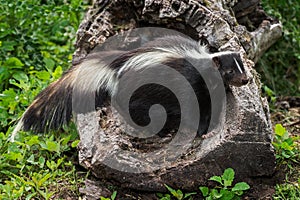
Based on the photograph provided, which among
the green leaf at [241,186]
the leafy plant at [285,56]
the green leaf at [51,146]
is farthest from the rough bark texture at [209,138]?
the leafy plant at [285,56]

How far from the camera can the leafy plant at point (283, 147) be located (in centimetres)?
384

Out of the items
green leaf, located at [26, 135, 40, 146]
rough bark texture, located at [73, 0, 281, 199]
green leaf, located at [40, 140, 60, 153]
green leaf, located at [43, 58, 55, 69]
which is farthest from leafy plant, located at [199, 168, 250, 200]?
green leaf, located at [43, 58, 55, 69]

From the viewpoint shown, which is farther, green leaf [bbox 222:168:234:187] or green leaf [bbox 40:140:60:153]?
green leaf [bbox 40:140:60:153]

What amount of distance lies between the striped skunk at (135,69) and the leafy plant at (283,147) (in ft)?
1.73

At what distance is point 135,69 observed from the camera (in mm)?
3898

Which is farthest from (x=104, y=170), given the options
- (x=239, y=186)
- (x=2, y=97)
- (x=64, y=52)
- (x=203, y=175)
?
(x=64, y=52)

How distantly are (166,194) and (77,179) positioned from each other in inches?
27.9

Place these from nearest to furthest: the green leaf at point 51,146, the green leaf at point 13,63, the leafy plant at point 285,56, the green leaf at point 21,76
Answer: the green leaf at point 51,146 → the green leaf at point 21,76 → the green leaf at point 13,63 → the leafy plant at point 285,56

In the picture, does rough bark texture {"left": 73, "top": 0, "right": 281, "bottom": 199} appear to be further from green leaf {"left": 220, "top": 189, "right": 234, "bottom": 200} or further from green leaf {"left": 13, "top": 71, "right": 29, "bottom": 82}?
green leaf {"left": 13, "top": 71, "right": 29, "bottom": 82}

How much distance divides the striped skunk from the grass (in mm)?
218

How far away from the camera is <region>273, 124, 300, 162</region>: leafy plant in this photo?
12.6ft

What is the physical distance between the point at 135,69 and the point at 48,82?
1.04 m

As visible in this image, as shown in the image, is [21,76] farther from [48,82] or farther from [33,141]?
[33,141]

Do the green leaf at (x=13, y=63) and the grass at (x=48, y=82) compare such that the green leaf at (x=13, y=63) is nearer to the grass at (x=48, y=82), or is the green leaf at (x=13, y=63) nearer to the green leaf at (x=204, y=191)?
the grass at (x=48, y=82)
